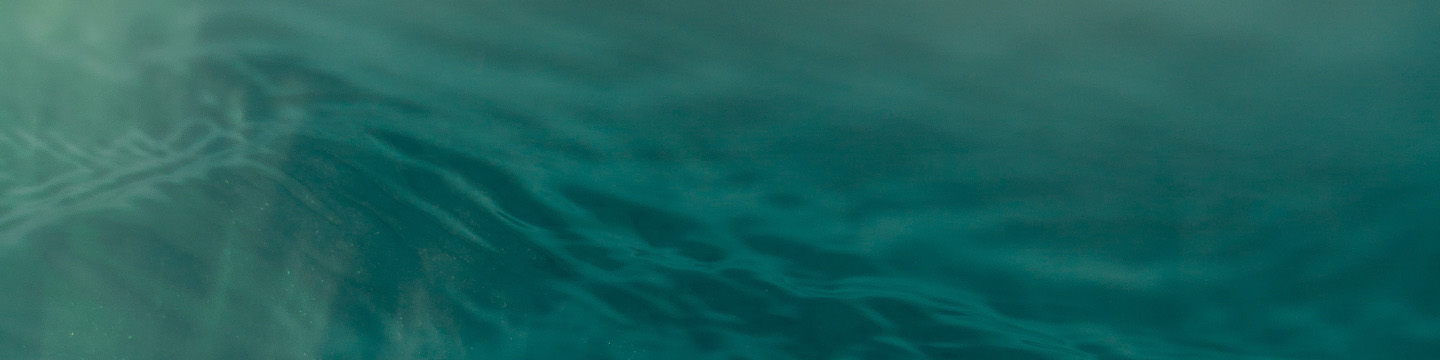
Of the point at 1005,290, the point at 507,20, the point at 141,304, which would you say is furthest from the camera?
the point at 141,304

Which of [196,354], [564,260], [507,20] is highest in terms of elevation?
[507,20]

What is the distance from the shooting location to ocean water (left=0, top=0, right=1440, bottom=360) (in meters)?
4.66

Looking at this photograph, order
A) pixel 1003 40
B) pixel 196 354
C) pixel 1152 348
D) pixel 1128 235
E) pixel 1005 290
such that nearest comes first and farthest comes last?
1. pixel 1003 40
2. pixel 1128 235
3. pixel 1005 290
4. pixel 1152 348
5. pixel 196 354

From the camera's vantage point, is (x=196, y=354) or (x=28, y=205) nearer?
(x=28, y=205)

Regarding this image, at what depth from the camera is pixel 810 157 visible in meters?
5.62

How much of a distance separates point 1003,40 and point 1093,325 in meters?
3.48

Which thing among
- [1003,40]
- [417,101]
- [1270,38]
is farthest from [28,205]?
[1270,38]

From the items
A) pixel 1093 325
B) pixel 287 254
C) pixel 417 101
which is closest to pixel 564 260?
pixel 417 101

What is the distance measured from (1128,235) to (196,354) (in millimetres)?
11611

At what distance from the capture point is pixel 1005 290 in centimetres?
668

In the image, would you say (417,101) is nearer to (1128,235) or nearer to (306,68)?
(306,68)

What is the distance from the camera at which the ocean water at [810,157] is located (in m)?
4.66

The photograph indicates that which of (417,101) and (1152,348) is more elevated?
(1152,348)

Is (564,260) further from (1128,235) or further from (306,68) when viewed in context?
(1128,235)
